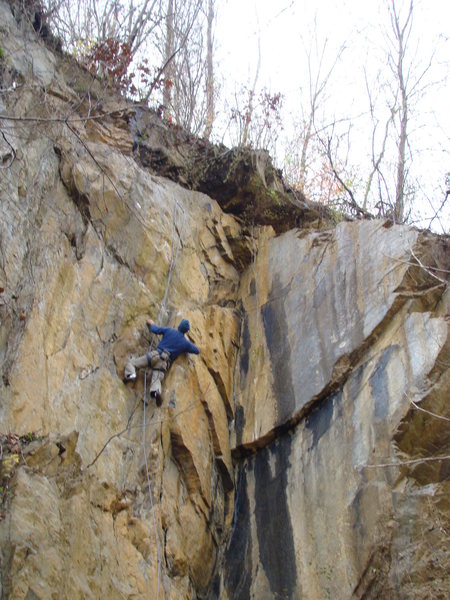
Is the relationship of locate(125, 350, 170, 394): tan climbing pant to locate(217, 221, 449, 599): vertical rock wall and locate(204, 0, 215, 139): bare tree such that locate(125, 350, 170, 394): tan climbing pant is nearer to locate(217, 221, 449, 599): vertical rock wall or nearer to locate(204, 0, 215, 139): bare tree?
locate(217, 221, 449, 599): vertical rock wall

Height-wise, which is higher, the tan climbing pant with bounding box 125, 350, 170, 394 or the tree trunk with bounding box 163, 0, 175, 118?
the tree trunk with bounding box 163, 0, 175, 118

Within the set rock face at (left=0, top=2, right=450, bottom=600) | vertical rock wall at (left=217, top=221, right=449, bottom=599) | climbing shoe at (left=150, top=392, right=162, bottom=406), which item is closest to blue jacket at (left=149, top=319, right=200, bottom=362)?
rock face at (left=0, top=2, right=450, bottom=600)

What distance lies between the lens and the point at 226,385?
9.66 m

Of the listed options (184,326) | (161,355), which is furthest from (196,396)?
(184,326)

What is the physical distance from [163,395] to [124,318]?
4.03 ft

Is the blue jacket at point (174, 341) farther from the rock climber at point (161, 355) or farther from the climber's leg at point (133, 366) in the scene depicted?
the climber's leg at point (133, 366)

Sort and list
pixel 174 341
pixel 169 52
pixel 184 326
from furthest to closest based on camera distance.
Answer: pixel 169 52 < pixel 184 326 < pixel 174 341

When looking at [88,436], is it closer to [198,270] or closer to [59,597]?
[59,597]

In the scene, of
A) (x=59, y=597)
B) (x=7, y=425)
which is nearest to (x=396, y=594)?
(x=59, y=597)

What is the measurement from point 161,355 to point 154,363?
0.48 feet

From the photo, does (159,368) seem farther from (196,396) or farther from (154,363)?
(196,396)

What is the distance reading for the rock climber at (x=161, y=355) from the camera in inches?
337

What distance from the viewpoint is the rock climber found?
28.1 feet

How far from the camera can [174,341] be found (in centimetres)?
885
